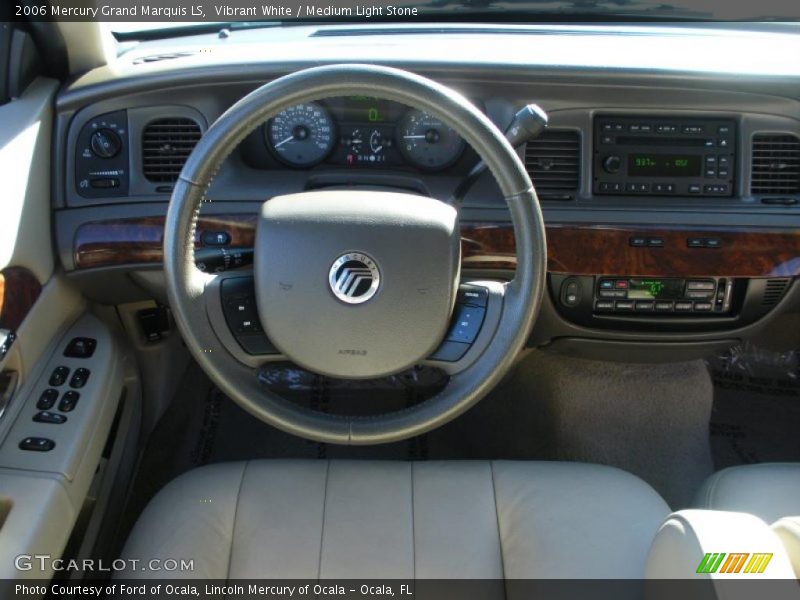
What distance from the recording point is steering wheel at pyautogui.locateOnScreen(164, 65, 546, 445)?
1.30 metres

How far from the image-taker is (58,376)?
5.50 ft

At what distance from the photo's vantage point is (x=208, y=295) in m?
1.35

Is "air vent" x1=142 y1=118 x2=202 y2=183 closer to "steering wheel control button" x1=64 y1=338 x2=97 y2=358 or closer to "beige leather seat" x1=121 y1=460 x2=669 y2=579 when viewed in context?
"steering wheel control button" x1=64 y1=338 x2=97 y2=358

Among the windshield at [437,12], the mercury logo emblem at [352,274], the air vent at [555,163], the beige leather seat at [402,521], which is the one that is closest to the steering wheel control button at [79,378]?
the beige leather seat at [402,521]

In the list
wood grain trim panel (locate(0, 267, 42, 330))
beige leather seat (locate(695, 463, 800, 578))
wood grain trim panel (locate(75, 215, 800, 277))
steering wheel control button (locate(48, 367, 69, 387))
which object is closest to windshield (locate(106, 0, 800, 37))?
wood grain trim panel (locate(75, 215, 800, 277))

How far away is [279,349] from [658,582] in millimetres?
691

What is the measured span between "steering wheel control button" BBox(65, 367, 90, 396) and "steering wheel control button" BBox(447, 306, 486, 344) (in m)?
0.83

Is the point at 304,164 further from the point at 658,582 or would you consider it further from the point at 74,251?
the point at 658,582

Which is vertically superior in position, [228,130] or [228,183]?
[228,130]

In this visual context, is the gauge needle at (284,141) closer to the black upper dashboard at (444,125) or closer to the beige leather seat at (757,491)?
the black upper dashboard at (444,125)

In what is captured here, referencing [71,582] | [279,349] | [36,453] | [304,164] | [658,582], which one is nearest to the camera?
[658,582]

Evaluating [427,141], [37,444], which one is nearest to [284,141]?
[427,141]

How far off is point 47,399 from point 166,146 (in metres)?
0.60

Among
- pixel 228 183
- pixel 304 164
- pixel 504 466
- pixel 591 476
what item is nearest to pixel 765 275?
pixel 591 476
